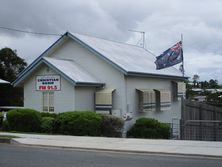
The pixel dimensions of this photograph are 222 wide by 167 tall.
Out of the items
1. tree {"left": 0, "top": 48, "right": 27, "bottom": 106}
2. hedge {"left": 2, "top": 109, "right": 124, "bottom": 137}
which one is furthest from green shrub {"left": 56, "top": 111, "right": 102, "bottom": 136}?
tree {"left": 0, "top": 48, "right": 27, "bottom": 106}

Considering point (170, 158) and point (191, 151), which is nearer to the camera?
point (170, 158)

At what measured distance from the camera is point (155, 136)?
24.3 m

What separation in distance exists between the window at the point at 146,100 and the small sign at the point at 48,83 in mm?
5179

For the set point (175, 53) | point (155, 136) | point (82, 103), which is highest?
point (175, 53)

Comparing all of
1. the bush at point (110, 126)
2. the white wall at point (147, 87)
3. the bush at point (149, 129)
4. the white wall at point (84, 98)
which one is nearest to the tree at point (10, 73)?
the white wall at point (147, 87)

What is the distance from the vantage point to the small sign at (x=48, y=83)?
26808 millimetres

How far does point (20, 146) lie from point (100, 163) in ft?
18.7

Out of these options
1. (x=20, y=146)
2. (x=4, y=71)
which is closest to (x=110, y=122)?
(x=20, y=146)

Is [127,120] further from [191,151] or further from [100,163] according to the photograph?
[100,163]

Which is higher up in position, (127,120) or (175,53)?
(175,53)

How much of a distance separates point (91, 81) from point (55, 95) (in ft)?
7.75

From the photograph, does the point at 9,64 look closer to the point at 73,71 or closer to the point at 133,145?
the point at 73,71

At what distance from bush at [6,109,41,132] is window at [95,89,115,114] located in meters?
5.12

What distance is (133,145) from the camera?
1634 centimetres
